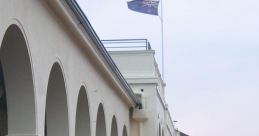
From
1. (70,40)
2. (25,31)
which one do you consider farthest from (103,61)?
(25,31)

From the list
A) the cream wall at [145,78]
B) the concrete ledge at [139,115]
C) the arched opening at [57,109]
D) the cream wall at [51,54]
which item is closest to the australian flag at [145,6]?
the cream wall at [145,78]

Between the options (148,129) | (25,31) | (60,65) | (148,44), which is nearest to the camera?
(25,31)

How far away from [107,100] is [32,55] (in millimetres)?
8693

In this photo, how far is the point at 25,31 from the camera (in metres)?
12.1

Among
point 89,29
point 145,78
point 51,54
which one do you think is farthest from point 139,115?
point 51,54

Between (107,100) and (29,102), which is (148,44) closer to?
(107,100)

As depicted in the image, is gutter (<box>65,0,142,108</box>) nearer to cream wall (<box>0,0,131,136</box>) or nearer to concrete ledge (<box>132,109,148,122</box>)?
cream wall (<box>0,0,131,136</box>)

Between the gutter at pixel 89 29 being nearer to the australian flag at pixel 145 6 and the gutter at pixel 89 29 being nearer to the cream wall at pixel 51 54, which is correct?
the cream wall at pixel 51 54

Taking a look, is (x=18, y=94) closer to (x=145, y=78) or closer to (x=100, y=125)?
(x=100, y=125)

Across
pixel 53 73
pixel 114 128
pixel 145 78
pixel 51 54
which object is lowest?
pixel 114 128

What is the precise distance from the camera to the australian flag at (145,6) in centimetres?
3070

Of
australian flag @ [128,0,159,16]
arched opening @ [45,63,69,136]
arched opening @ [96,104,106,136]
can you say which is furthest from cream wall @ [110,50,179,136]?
arched opening @ [45,63,69,136]

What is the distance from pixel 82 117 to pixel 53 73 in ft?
11.3

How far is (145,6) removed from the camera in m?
31.2
